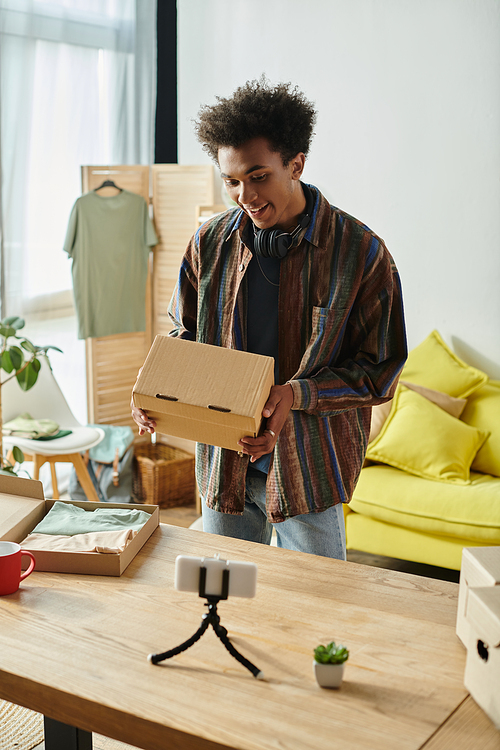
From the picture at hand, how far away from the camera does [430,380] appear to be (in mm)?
3256

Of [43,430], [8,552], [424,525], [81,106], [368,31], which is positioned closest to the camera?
[8,552]

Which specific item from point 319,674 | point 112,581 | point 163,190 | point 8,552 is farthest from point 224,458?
point 163,190

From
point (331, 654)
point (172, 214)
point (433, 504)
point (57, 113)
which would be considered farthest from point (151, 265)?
point (331, 654)

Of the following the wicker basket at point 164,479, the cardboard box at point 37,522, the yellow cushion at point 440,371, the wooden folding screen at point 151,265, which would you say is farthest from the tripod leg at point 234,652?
the wooden folding screen at point 151,265

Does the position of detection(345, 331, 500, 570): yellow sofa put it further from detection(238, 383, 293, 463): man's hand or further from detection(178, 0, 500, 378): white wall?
detection(238, 383, 293, 463): man's hand

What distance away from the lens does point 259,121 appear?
1.45 m

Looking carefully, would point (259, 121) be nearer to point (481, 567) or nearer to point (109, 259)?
point (481, 567)

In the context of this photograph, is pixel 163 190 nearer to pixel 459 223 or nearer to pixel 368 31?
pixel 368 31

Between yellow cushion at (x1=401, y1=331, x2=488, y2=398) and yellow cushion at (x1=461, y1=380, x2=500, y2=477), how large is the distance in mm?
55

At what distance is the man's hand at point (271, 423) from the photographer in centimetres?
131

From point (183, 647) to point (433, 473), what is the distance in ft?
6.61

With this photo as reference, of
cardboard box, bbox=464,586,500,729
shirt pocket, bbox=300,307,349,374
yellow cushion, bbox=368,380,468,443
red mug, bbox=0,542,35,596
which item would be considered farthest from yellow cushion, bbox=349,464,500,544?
red mug, bbox=0,542,35,596

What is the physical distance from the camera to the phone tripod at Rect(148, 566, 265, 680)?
1.04 metres

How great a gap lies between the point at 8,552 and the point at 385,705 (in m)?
0.68
